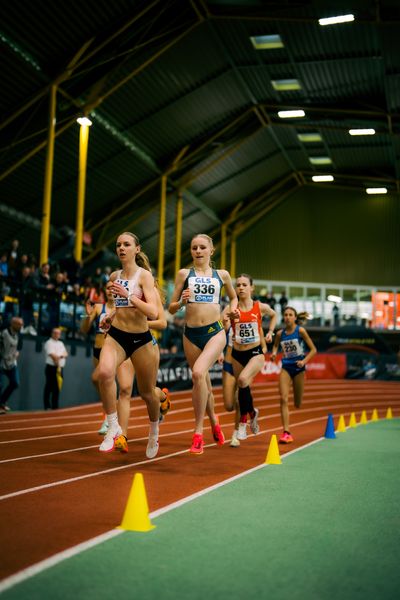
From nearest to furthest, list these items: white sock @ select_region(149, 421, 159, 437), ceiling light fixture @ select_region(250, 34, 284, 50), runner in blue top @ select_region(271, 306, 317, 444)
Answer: white sock @ select_region(149, 421, 159, 437)
runner in blue top @ select_region(271, 306, 317, 444)
ceiling light fixture @ select_region(250, 34, 284, 50)

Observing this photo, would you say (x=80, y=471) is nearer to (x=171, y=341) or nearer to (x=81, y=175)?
(x=81, y=175)

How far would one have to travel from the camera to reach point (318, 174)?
4509cm

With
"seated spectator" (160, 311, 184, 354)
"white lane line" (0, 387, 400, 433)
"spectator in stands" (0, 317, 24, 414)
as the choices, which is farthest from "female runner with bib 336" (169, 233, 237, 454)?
"seated spectator" (160, 311, 184, 354)

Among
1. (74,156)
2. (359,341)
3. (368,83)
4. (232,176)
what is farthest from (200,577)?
(232,176)

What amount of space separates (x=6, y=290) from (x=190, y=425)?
5242 millimetres

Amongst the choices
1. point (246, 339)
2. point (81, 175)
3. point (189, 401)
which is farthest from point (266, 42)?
point (246, 339)

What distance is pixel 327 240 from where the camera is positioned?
4809 cm

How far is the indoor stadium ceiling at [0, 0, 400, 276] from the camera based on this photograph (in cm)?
2309

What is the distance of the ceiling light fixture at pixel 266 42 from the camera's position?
88.9ft

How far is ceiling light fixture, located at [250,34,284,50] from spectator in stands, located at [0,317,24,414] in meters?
17.4

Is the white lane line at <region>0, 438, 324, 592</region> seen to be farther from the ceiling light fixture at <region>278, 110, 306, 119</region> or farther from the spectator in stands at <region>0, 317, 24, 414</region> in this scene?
the ceiling light fixture at <region>278, 110, 306, 119</region>

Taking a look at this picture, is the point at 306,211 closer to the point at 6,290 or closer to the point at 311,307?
the point at 311,307

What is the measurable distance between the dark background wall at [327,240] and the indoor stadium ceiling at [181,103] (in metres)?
3.75

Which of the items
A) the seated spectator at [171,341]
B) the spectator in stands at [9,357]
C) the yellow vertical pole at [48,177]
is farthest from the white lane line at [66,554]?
the seated spectator at [171,341]
